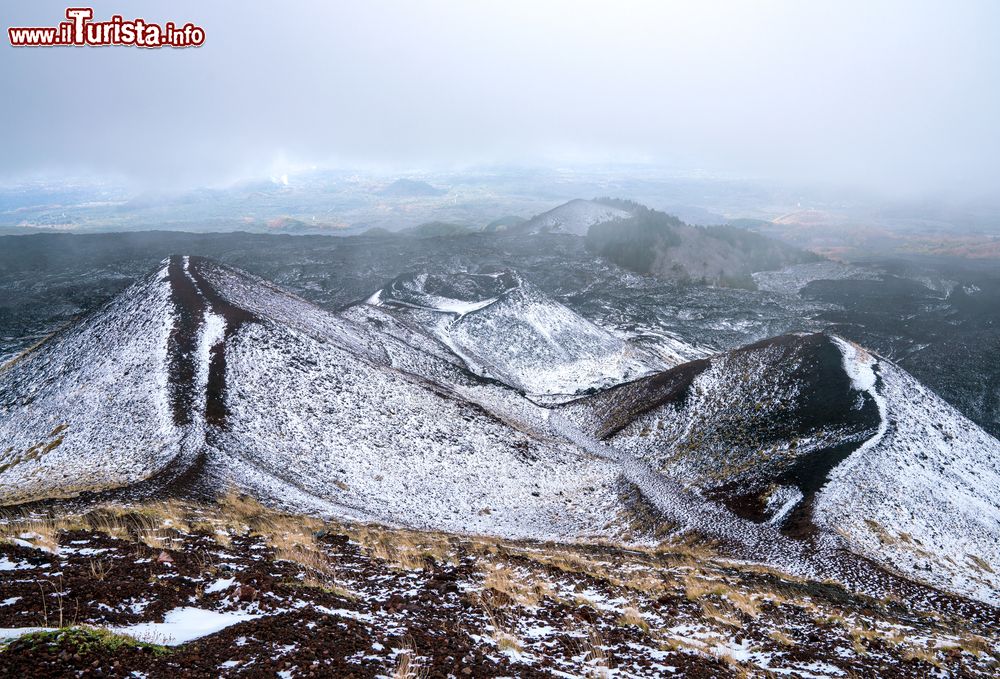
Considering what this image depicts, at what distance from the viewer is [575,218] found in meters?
171

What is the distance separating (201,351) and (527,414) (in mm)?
25179

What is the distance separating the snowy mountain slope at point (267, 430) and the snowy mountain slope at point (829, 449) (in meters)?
6.84

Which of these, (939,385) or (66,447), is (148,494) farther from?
(939,385)

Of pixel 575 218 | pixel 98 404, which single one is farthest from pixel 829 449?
pixel 575 218

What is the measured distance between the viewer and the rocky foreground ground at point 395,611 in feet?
32.2

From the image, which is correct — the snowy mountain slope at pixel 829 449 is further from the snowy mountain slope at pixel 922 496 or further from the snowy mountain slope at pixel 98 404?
the snowy mountain slope at pixel 98 404

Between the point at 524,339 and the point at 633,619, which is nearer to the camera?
the point at 633,619

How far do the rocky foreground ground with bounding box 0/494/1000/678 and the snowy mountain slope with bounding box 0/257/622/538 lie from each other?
6.29m

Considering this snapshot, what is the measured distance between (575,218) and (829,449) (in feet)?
476

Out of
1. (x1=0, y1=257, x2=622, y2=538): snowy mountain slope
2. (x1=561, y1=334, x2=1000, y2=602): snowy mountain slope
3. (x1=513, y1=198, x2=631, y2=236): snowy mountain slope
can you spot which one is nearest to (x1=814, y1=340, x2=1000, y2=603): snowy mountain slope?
(x1=561, y1=334, x2=1000, y2=602): snowy mountain slope

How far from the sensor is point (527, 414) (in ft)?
155

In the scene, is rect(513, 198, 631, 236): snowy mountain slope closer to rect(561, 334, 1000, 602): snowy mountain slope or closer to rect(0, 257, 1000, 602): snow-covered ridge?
rect(561, 334, 1000, 602): snowy mountain slope

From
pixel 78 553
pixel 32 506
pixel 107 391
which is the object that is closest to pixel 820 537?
pixel 78 553

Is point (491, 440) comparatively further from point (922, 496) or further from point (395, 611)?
point (922, 496)
